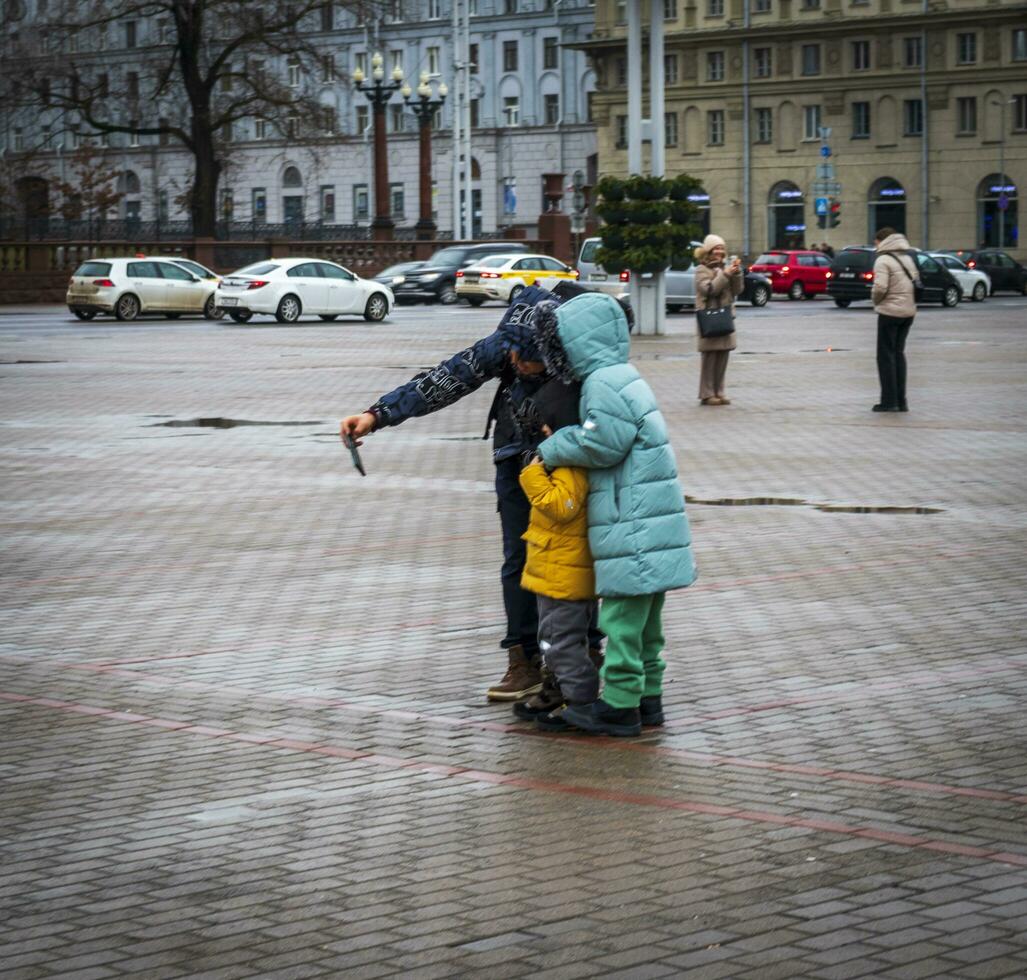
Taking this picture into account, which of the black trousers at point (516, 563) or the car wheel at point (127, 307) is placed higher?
the car wheel at point (127, 307)

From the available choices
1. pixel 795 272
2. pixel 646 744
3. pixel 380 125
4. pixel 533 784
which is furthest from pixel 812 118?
pixel 533 784

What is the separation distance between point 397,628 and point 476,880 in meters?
3.66

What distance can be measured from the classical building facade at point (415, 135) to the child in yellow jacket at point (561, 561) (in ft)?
307

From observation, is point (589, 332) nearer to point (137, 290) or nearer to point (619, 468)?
point (619, 468)

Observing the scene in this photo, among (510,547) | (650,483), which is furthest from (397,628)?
(650,483)

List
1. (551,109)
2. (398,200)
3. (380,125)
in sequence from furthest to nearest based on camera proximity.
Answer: (398,200) < (551,109) < (380,125)

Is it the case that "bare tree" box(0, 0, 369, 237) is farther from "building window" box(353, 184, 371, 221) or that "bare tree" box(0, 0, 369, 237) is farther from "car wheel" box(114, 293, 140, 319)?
"building window" box(353, 184, 371, 221)

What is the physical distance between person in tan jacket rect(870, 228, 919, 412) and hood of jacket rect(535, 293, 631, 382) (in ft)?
41.4

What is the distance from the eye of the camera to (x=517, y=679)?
286 inches

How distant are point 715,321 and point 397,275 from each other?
3997 cm

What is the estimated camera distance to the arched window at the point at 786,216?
9038 cm

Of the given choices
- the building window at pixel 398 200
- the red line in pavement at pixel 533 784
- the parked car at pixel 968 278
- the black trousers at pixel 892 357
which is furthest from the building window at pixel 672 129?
the red line in pavement at pixel 533 784

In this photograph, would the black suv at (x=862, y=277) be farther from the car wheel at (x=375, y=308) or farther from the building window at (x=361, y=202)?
the building window at (x=361, y=202)

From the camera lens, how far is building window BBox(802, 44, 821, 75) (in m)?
88.9
